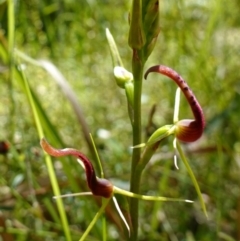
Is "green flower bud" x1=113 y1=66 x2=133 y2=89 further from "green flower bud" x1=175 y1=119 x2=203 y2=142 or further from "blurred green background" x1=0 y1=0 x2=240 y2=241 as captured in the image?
"blurred green background" x1=0 y1=0 x2=240 y2=241

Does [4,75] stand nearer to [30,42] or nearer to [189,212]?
[30,42]

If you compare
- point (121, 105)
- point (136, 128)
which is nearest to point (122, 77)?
point (136, 128)

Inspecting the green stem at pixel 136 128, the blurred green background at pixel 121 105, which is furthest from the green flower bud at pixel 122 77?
the blurred green background at pixel 121 105

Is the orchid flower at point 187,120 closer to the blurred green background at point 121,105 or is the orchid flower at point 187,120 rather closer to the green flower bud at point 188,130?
the green flower bud at point 188,130

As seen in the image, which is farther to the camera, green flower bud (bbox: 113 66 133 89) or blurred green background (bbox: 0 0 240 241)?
blurred green background (bbox: 0 0 240 241)

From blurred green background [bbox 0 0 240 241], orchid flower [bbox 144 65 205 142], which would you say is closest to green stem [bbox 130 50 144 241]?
orchid flower [bbox 144 65 205 142]

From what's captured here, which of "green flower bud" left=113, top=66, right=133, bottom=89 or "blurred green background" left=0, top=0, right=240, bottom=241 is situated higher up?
"green flower bud" left=113, top=66, right=133, bottom=89

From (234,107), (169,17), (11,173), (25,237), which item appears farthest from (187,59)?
(25,237)

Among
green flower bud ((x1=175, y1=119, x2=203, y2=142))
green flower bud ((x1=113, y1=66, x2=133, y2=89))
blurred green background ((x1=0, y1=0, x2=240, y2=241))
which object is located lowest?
blurred green background ((x1=0, y1=0, x2=240, y2=241))
